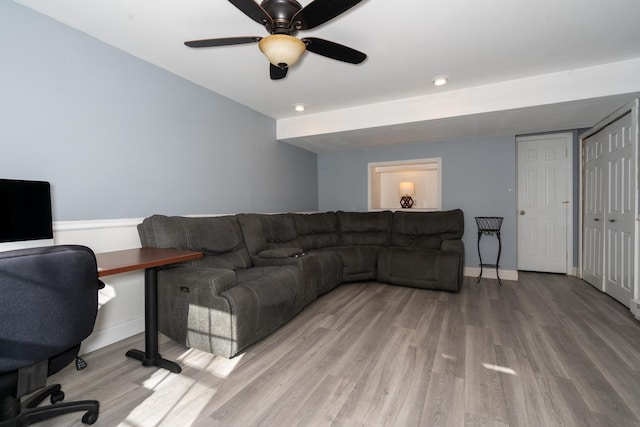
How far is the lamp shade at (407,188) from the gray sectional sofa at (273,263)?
900 millimetres

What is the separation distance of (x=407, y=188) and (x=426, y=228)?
1207 millimetres

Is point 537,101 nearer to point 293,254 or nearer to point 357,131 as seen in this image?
point 357,131

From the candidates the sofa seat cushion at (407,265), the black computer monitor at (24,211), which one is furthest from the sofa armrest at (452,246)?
the black computer monitor at (24,211)

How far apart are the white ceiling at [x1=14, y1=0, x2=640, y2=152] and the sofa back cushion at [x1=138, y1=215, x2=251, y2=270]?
1407 millimetres

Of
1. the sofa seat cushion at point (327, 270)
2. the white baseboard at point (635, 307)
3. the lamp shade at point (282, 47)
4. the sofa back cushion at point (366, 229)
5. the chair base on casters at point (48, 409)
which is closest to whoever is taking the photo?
the chair base on casters at point (48, 409)

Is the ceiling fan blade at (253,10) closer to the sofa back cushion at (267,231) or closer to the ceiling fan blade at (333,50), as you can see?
the ceiling fan blade at (333,50)

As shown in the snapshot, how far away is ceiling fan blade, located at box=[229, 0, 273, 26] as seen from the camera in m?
1.40

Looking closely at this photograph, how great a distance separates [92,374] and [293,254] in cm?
176

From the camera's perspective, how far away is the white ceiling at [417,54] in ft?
6.31

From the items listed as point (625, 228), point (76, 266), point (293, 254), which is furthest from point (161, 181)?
point (625, 228)

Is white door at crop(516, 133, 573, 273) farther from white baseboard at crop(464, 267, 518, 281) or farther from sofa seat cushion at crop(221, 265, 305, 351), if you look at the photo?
sofa seat cushion at crop(221, 265, 305, 351)

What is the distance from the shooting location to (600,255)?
3.57m

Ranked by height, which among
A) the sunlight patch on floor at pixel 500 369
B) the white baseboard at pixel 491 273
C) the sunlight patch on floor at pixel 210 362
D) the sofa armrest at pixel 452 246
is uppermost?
the sofa armrest at pixel 452 246

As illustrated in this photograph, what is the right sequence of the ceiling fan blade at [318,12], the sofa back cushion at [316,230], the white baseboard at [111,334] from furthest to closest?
the sofa back cushion at [316,230] → the white baseboard at [111,334] → the ceiling fan blade at [318,12]
